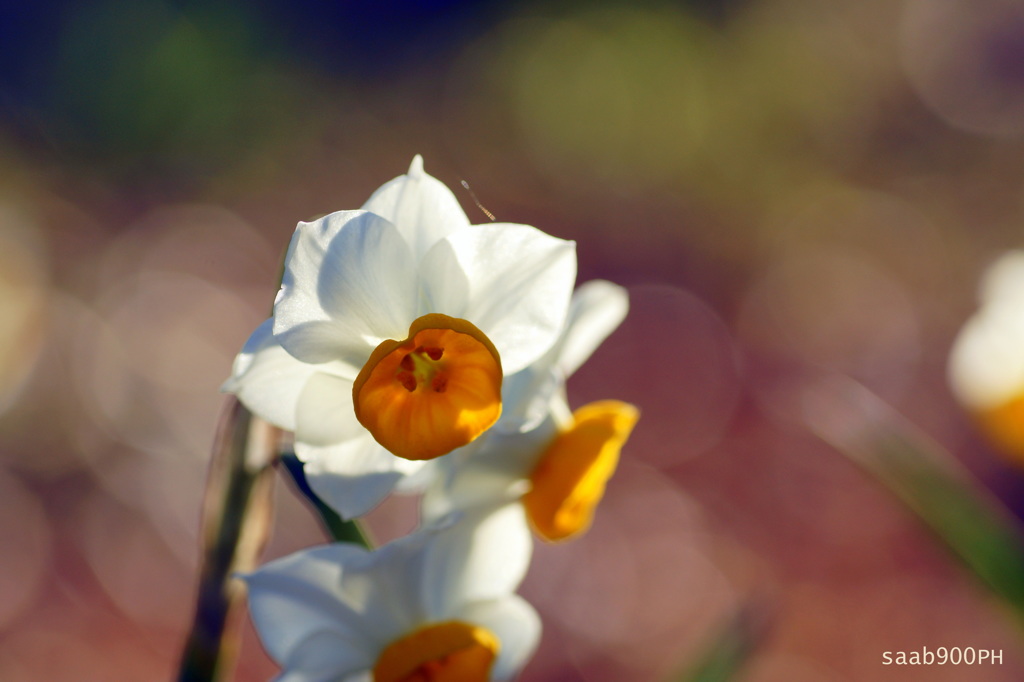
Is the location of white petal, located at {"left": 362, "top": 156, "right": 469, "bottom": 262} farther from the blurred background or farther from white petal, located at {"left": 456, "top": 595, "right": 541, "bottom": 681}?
the blurred background

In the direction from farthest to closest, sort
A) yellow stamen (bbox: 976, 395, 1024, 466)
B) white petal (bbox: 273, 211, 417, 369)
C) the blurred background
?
the blurred background, yellow stamen (bbox: 976, 395, 1024, 466), white petal (bbox: 273, 211, 417, 369)

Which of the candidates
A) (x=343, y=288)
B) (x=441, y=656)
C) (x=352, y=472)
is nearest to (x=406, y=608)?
(x=441, y=656)

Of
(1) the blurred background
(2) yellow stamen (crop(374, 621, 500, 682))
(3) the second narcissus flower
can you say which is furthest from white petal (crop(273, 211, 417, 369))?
(1) the blurred background

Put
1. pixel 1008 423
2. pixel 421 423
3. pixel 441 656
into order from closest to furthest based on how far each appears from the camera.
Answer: pixel 421 423 < pixel 441 656 < pixel 1008 423

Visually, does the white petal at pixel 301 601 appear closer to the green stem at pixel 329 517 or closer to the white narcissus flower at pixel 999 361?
the green stem at pixel 329 517

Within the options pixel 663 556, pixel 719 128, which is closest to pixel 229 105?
pixel 719 128

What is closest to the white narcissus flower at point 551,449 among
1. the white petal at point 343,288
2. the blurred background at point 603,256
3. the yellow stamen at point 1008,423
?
the white petal at point 343,288

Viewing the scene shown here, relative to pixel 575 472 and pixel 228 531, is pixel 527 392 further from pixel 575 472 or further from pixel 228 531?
pixel 228 531
